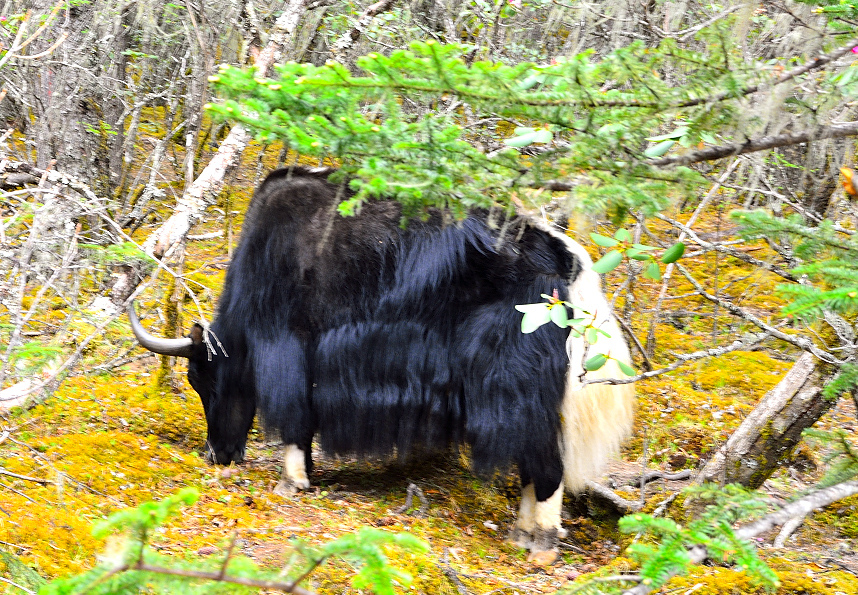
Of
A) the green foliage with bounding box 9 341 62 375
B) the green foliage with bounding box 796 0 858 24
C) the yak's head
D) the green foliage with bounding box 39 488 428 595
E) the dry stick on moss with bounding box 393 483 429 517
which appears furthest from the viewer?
the yak's head

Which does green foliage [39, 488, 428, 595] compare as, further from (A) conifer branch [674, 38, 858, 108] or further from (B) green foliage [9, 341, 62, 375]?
(B) green foliage [9, 341, 62, 375]

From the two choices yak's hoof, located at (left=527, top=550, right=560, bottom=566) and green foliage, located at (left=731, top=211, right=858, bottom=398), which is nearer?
green foliage, located at (left=731, top=211, right=858, bottom=398)

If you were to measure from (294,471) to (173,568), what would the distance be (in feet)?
12.2

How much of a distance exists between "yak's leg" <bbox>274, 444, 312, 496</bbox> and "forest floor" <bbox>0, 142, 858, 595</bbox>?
0.10 meters

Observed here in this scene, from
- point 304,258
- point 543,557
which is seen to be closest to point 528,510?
point 543,557

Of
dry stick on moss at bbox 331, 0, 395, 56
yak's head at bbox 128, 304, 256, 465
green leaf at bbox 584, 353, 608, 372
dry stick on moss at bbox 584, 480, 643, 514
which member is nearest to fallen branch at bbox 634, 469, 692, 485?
dry stick on moss at bbox 584, 480, 643, 514

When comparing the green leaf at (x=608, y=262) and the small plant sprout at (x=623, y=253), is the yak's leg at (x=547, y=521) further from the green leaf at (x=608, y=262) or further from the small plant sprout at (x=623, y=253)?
the green leaf at (x=608, y=262)

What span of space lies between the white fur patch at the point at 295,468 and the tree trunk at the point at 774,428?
2.43 meters

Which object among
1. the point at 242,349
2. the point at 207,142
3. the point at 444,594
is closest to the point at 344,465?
the point at 242,349

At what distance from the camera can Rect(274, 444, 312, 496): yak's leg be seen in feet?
16.3

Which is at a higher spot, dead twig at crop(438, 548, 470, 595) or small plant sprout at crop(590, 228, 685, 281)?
small plant sprout at crop(590, 228, 685, 281)

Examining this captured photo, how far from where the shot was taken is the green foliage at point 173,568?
129 cm

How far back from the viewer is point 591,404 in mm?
4266

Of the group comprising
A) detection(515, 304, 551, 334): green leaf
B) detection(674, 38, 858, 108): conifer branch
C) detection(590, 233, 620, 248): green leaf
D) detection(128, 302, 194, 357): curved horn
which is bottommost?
detection(128, 302, 194, 357): curved horn
